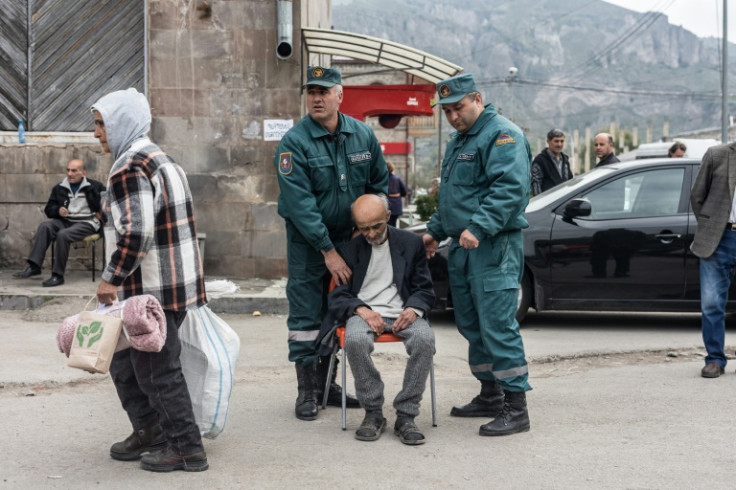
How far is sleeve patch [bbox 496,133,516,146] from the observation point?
4.99 meters

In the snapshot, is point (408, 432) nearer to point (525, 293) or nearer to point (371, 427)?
point (371, 427)

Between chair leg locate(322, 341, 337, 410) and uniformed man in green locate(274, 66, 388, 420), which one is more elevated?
uniformed man in green locate(274, 66, 388, 420)

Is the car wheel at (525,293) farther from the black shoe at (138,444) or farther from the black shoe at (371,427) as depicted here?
the black shoe at (138,444)

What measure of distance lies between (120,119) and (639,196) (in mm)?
5740

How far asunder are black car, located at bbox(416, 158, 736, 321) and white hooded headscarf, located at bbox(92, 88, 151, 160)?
4724 millimetres

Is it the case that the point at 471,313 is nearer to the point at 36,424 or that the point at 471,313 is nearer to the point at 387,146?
the point at 36,424

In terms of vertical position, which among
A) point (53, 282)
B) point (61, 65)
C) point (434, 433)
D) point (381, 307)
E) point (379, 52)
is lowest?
point (434, 433)

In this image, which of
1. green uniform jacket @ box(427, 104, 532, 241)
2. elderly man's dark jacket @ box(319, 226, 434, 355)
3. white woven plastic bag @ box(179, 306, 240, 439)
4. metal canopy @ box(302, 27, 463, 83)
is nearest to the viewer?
white woven plastic bag @ box(179, 306, 240, 439)

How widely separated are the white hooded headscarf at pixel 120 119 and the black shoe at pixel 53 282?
6040 mm

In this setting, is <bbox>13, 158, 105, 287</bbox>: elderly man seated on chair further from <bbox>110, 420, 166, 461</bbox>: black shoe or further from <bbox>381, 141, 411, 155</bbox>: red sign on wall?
<bbox>381, 141, 411, 155</bbox>: red sign on wall

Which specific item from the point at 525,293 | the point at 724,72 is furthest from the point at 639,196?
the point at 724,72

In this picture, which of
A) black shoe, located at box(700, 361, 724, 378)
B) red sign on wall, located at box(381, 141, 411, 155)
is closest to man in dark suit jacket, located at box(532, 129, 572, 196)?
black shoe, located at box(700, 361, 724, 378)

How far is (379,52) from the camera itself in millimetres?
11562

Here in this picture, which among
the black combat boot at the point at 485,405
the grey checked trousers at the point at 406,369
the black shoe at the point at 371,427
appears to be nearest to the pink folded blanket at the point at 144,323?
the grey checked trousers at the point at 406,369
